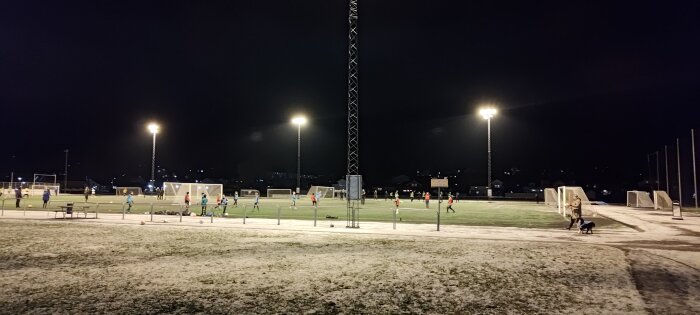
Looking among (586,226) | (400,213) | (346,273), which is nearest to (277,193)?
(400,213)

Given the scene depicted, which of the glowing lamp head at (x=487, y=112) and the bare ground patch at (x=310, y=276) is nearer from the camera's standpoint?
the bare ground patch at (x=310, y=276)

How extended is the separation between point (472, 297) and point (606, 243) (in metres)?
12.0

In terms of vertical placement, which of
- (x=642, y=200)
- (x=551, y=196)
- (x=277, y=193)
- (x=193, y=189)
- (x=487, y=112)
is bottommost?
(x=642, y=200)

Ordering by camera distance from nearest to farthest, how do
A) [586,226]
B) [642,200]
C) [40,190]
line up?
[586,226], [642,200], [40,190]

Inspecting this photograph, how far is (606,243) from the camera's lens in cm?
1769

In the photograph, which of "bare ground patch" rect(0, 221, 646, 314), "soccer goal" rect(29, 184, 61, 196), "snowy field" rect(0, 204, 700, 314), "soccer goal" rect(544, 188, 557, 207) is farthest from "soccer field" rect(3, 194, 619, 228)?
"soccer goal" rect(29, 184, 61, 196)

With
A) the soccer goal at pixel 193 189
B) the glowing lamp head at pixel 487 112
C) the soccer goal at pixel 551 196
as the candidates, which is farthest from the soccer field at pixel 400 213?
the glowing lamp head at pixel 487 112

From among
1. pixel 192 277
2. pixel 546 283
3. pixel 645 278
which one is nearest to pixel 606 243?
pixel 645 278

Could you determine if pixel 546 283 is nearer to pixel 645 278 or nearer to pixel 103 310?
pixel 645 278

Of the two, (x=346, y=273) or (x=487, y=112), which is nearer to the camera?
(x=346, y=273)

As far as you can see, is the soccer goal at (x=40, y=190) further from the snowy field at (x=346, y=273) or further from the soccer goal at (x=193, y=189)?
the snowy field at (x=346, y=273)

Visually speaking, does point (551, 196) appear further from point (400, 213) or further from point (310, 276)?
point (310, 276)

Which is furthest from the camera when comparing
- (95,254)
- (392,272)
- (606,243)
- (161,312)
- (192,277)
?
(606,243)

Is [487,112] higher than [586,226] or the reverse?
higher
